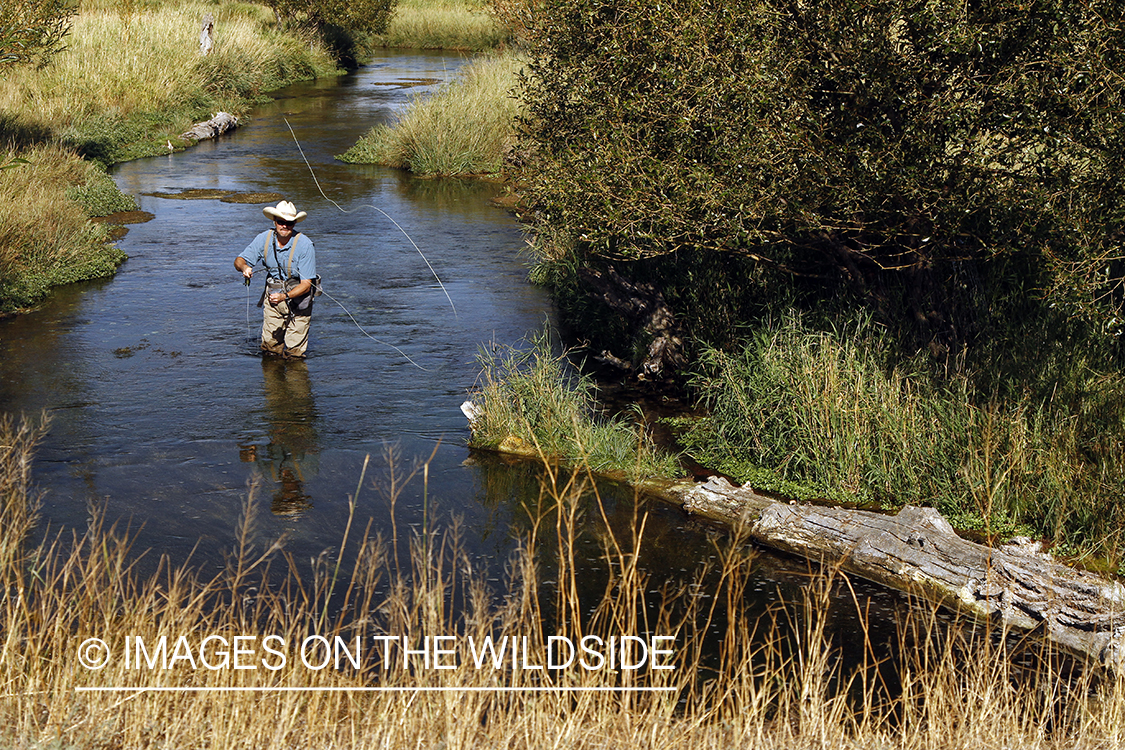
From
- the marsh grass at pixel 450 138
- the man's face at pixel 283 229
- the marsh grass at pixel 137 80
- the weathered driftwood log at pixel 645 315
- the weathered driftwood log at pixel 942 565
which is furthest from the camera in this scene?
the marsh grass at pixel 137 80

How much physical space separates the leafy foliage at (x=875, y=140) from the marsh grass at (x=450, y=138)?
13.7m

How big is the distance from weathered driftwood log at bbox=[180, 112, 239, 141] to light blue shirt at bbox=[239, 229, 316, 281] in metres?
17.0

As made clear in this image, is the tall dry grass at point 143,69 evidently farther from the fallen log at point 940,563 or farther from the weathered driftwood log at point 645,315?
the fallen log at point 940,563

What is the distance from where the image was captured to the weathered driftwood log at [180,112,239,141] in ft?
89.7

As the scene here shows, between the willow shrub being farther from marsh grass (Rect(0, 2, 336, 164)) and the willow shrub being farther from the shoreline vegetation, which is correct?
marsh grass (Rect(0, 2, 336, 164))

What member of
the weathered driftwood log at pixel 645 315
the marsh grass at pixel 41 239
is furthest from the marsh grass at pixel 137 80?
the weathered driftwood log at pixel 645 315

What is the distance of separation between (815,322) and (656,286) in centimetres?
217

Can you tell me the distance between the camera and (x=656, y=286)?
12.1 meters

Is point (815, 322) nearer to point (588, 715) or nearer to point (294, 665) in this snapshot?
point (588, 715)

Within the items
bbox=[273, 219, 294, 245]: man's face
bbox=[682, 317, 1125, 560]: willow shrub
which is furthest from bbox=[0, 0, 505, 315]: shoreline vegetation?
bbox=[682, 317, 1125, 560]: willow shrub

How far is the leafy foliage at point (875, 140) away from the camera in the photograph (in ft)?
24.2

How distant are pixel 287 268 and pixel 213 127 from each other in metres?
18.3

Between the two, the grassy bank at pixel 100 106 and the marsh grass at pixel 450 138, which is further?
the marsh grass at pixel 450 138

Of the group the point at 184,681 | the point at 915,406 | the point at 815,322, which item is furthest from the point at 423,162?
the point at 184,681
